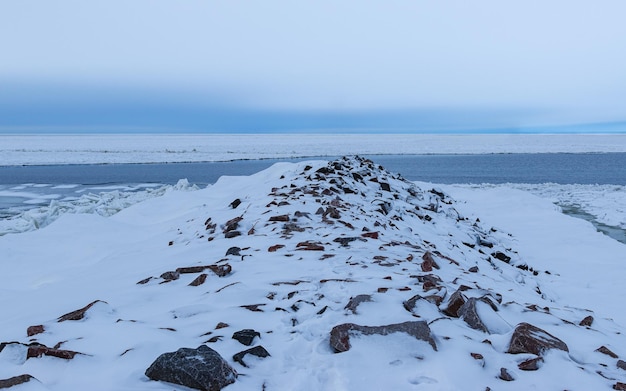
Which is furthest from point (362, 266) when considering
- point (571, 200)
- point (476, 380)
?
point (571, 200)

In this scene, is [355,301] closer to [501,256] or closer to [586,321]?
[586,321]

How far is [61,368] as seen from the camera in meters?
2.27

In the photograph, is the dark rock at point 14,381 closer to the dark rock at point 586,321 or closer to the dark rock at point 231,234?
the dark rock at point 586,321

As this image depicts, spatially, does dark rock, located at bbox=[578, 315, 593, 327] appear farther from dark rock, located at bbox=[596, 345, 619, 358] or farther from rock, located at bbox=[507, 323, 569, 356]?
rock, located at bbox=[507, 323, 569, 356]

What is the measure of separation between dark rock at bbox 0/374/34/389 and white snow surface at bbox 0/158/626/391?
0.11 feet

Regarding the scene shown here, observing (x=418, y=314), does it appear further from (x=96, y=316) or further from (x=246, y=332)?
(x=96, y=316)

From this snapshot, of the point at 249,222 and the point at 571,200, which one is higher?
the point at 249,222

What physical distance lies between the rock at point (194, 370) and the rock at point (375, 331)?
1.92ft

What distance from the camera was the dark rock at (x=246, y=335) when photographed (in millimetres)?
2641

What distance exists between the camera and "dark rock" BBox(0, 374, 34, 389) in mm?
2033

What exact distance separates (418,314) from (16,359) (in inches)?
84.3

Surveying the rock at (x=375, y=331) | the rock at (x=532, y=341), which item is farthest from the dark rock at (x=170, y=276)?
the rock at (x=532, y=341)

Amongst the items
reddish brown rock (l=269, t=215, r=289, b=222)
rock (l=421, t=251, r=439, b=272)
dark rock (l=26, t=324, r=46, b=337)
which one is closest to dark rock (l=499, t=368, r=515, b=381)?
rock (l=421, t=251, r=439, b=272)

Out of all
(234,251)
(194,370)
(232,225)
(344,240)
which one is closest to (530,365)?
(194,370)
